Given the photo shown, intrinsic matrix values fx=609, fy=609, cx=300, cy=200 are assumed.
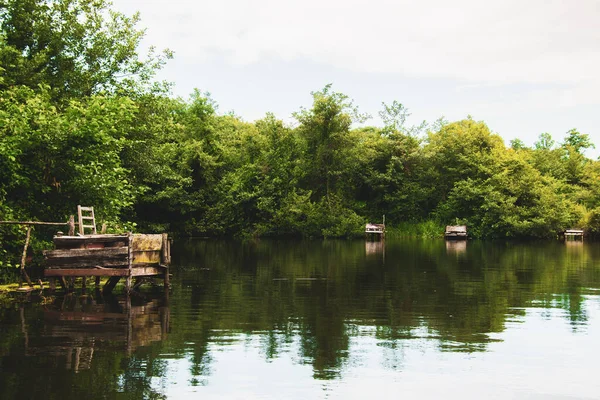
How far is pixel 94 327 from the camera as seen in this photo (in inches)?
543

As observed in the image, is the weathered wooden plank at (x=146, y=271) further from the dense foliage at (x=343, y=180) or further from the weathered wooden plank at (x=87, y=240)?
the dense foliage at (x=343, y=180)

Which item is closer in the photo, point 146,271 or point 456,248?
point 146,271

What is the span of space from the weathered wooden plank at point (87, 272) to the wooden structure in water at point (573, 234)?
5768 cm

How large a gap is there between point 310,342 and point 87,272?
8741mm

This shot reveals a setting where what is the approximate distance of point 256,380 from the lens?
32.3 feet

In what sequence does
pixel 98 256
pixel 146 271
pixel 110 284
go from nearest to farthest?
1. pixel 98 256
2. pixel 146 271
3. pixel 110 284

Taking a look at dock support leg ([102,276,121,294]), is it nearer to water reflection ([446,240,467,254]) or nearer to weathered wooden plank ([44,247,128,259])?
weathered wooden plank ([44,247,128,259])

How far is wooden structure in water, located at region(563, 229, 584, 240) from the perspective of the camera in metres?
64.5

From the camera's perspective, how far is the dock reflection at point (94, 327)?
445 inches

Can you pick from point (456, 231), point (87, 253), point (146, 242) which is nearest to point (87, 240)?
point (87, 253)

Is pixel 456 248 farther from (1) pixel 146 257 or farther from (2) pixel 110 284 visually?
(2) pixel 110 284

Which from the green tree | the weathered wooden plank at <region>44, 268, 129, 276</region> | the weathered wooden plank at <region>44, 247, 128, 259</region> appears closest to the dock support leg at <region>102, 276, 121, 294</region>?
the weathered wooden plank at <region>44, 268, 129, 276</region>

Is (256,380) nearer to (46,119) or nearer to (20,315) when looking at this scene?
(20,315)

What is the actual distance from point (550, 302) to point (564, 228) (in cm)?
5199
